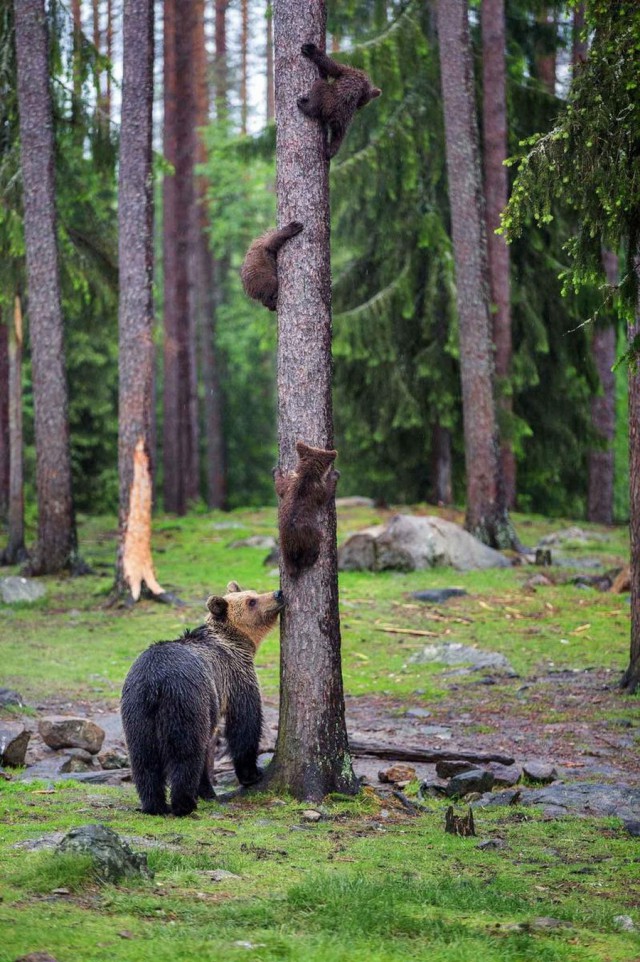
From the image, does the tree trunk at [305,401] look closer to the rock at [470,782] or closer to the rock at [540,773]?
the rock at [470,782]

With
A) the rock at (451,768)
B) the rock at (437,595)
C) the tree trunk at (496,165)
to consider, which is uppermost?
the tree trunk at (496,165)

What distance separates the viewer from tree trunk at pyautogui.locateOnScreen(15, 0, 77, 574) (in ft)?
63.3

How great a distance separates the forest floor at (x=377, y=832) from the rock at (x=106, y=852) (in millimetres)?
88

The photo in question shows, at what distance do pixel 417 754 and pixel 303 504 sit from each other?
2837mm

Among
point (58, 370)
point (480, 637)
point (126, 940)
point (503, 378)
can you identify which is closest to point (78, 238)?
point (58, 370)

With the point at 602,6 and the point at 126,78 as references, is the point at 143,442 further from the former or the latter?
the point at 602,6

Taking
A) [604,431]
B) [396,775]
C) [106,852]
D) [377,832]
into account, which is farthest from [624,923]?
[604,431]

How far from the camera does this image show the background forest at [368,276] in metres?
21.4

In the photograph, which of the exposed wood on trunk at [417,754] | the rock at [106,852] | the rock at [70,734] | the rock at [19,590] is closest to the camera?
the rock at [106,852]

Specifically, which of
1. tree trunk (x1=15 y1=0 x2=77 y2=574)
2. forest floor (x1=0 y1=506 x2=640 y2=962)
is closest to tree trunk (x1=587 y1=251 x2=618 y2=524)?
forest floor (x1=0 y1=506 x2=640 y2=962)

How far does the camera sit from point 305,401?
8508 mm

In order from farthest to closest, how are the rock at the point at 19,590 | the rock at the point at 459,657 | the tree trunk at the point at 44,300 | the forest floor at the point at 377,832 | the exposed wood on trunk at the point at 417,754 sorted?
1. the tree trunk at the point at 44,300
2. the rock at the point at 19,590
3. the rock at the point at 459,657
4. the exposed wood on trunk at the point at 417,754
5. the forest floor at the point at 377,832

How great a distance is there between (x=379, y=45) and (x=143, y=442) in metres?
8.55

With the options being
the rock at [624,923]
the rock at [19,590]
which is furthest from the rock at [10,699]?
the rock at [624,923]
